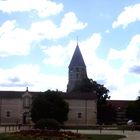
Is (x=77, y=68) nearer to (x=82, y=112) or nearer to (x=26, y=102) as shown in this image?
(x=82, y=112)

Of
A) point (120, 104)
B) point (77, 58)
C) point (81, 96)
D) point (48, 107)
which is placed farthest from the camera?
point (120, 104)

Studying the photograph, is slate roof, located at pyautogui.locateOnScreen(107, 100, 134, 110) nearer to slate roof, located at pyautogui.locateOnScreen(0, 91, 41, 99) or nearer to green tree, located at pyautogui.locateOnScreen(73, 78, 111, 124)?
green tree, located at pyautogui.locateOnScreen(73, 78, 111, 124)

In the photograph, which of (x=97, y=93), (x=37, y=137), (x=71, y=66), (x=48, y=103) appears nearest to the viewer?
(x=37, y=137)

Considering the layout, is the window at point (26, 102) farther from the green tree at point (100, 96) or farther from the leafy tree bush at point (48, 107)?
the leafy tree bush at point (48, 107)

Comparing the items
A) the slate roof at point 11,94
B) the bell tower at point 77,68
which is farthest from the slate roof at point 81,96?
the bell tower at point 77,68

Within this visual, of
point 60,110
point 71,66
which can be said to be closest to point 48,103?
point 60,110

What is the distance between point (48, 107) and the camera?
3019 inches

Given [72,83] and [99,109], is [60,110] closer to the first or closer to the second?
[99,109]

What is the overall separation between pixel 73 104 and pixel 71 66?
34.3 m

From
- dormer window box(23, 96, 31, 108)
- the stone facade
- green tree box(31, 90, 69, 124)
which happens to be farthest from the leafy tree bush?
dormer window box(23, 96, 31, 108)

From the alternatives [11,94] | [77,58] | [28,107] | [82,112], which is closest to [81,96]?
[82,112]

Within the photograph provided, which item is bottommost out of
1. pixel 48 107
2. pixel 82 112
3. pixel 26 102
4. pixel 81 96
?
pixel 82 112

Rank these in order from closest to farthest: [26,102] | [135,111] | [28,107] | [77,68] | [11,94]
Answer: [135,111] → [11,94] → [28,107] → [26,102] → [77,68]

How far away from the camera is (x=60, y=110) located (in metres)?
79.1
